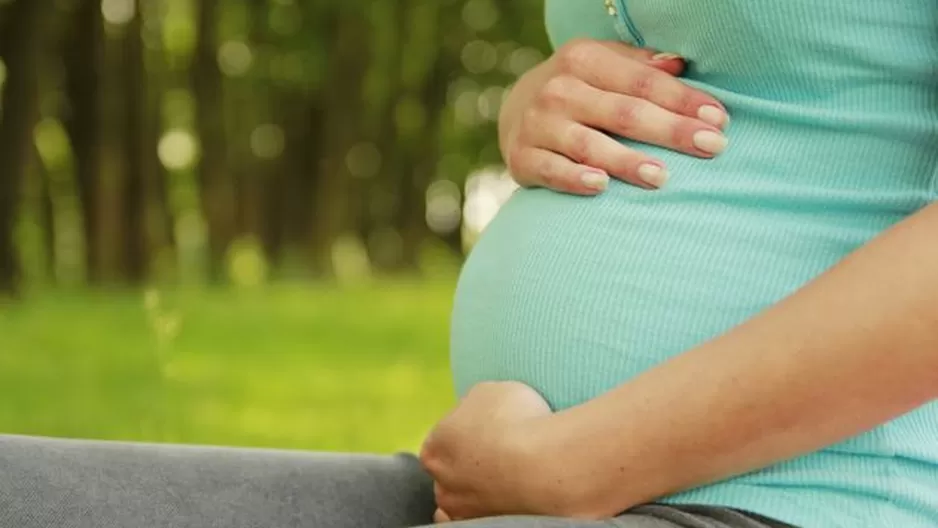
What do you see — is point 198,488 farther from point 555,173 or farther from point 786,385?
point 786,385

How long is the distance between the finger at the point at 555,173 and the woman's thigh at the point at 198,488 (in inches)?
11.6

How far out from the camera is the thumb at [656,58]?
1.32 metres

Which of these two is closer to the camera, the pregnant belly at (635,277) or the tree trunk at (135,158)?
the pregnant belly at (635,277)

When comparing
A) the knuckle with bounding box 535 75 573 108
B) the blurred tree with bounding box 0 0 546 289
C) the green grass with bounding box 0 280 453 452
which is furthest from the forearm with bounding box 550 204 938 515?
the blurred tree with bounding box 0 0 546 289

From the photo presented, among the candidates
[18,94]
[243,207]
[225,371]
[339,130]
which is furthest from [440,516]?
[339,130]

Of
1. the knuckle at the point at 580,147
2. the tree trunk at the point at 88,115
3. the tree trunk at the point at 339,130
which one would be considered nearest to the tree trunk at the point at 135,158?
the tree trunk at the point at 88,115

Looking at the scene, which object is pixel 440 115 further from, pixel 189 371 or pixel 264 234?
pixel 189 371

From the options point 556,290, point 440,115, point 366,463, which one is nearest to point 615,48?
point 556,290

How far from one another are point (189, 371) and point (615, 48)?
3.98 metres

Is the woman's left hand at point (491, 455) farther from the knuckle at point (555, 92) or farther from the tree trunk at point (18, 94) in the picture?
the tree trunk at point (18, 94)

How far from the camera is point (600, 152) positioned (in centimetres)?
127

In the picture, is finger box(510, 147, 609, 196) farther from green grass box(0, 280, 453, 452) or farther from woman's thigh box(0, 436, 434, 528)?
green grass box(0, 280, 453, 452)

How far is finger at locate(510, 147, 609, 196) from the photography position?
1.26 meters

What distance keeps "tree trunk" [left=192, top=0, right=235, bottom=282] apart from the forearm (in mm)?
9267
